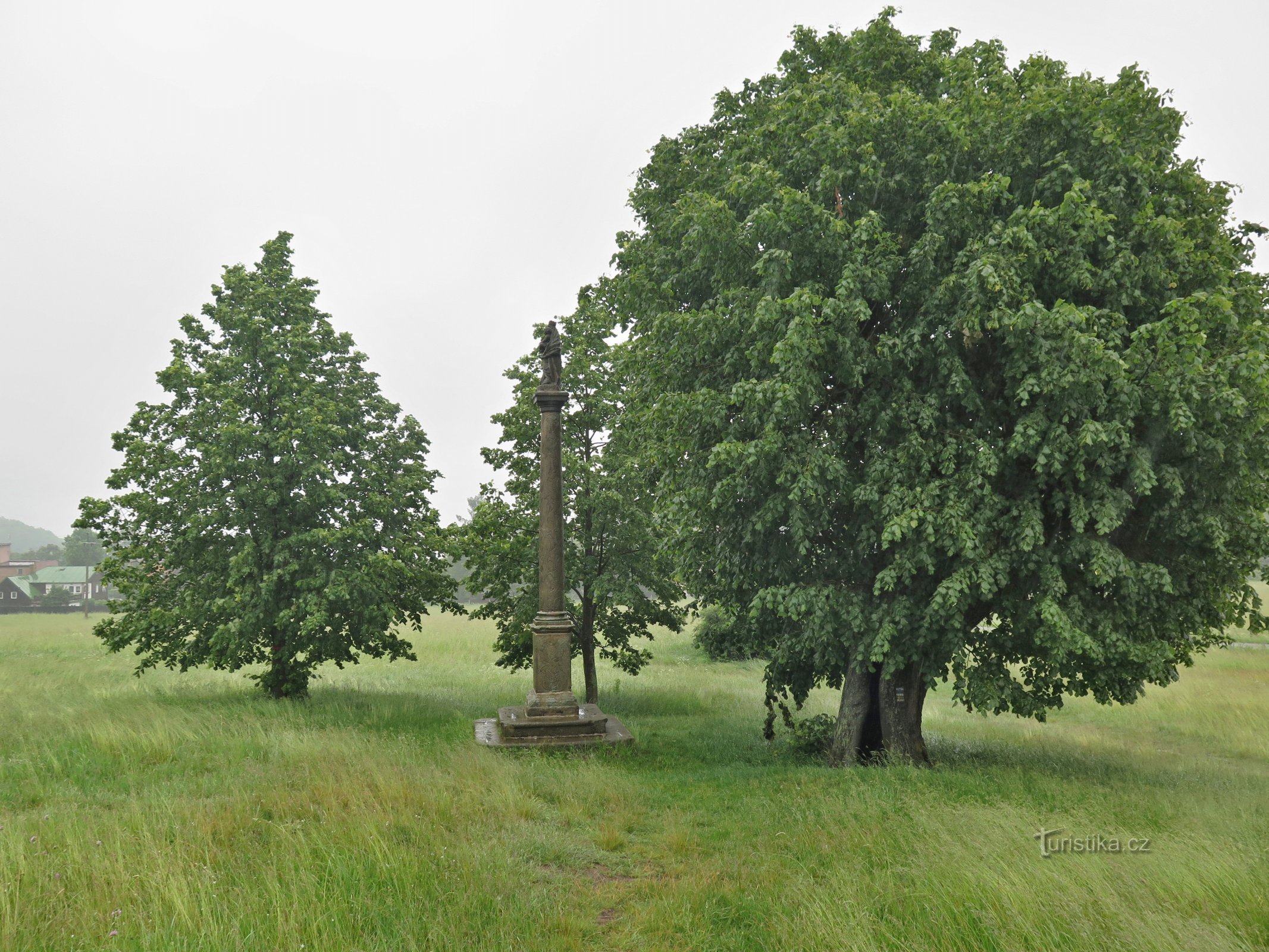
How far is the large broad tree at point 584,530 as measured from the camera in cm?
1784

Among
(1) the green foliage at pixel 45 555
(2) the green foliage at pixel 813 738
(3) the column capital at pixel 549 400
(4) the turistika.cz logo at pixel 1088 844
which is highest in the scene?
(1) the green foliage at pixel 45 555

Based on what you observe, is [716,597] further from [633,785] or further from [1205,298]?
[1205,298]

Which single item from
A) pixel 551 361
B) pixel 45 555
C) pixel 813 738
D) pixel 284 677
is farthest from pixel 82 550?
pixel 813 738

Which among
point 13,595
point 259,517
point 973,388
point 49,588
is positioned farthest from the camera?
point 49,588

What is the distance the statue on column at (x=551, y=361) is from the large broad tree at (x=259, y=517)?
5.14 meters

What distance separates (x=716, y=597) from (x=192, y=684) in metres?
15.5

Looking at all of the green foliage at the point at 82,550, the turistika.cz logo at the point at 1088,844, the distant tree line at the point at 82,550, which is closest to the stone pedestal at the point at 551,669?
the turistika.cz logo at the point at 1088,844

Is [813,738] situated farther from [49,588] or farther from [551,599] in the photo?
[49,588]

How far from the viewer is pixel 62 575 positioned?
270 feet

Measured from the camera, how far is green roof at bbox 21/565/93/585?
79.9m

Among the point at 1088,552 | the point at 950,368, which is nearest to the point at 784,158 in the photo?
the point at 950,368

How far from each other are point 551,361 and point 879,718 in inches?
338

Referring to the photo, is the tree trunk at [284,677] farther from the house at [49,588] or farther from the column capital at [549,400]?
the house at [49,588]

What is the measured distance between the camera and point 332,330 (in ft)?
63.1
